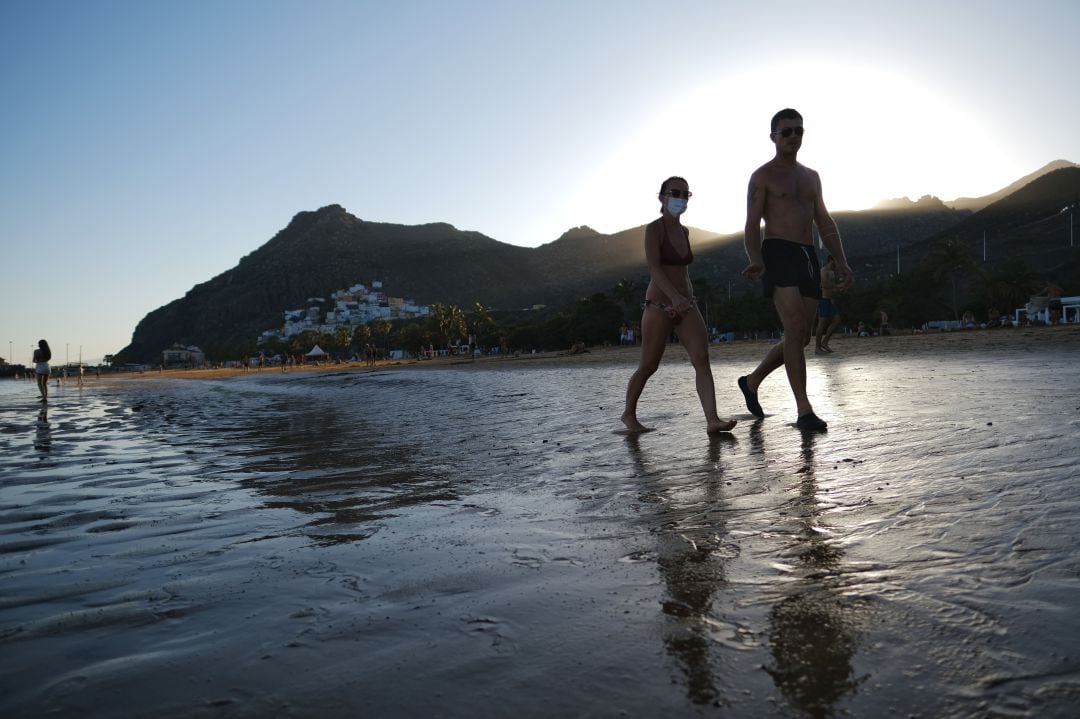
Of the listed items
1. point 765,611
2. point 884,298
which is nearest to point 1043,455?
point 765,611

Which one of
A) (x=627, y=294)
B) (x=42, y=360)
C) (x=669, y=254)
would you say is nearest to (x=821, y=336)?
(x=669, y=254)

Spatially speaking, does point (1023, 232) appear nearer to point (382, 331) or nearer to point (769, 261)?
point (382, 331)

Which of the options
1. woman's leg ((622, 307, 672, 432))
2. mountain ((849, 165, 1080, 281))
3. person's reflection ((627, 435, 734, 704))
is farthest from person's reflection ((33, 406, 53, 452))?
mountain ((849, 165, 1080, 281))

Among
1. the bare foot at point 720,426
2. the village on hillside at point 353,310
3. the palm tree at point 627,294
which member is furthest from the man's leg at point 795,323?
the village on hillside at point 353,310

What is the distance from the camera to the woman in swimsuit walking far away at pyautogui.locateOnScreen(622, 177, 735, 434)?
5336mm

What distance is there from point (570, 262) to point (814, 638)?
171m

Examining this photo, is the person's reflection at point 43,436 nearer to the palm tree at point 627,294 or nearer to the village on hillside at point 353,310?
the palm tree at point 627,294

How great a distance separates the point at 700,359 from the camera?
5254 millimetres

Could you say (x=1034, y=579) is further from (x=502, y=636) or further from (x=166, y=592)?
(x=166, y=592)

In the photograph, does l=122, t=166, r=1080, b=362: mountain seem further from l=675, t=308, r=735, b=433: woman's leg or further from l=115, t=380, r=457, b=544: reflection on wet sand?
l=115, t=380, r=457, b=544: reflection on wet sand

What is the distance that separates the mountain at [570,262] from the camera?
118m

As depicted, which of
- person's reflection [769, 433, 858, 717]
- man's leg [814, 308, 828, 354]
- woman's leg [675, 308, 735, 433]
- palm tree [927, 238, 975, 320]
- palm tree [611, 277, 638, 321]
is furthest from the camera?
palm tree [611, 277, 638, 321]

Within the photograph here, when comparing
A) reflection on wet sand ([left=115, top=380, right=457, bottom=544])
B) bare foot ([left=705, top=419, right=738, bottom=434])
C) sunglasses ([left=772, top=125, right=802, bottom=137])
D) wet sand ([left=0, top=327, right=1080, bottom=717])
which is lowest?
reflection on wet sand ([left=115, top=380, right=457, bottom=544])

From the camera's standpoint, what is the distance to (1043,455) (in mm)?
2965
